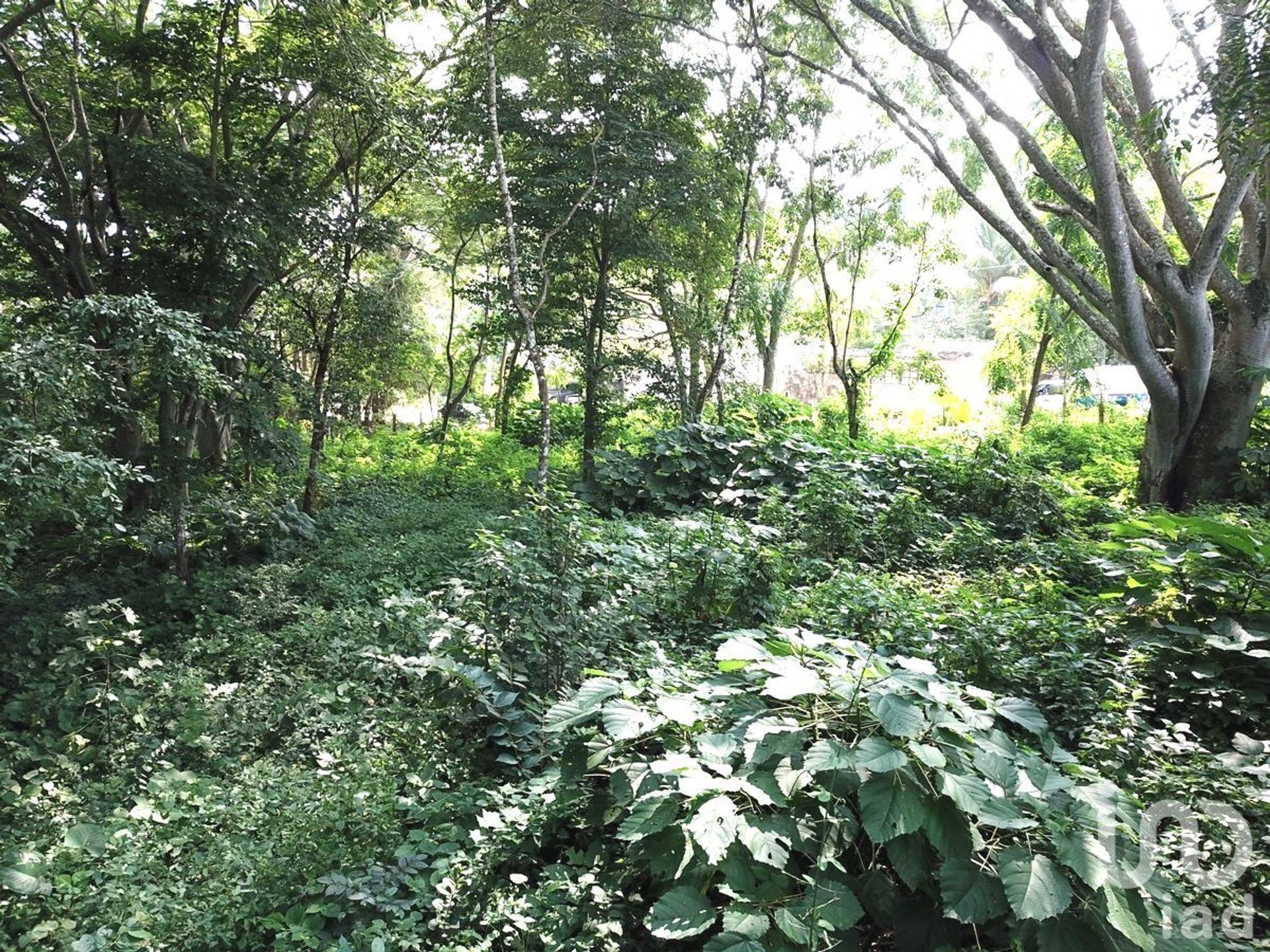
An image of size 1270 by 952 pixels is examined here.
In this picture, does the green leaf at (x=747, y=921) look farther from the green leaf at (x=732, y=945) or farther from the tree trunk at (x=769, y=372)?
the tree trunk at (x=769, y=372)

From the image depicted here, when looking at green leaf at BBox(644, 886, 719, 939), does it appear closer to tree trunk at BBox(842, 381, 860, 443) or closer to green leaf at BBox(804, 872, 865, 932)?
green leaf at BBox(804, 872, 865, 932)

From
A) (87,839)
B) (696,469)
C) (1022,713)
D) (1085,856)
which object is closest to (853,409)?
(696,469)

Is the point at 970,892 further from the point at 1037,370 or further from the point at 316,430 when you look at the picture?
the point at 1037,370

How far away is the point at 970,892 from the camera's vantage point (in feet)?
5.16

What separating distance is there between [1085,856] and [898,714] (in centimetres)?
47

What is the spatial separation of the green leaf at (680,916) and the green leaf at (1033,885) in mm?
689

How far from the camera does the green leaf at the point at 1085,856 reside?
148cm

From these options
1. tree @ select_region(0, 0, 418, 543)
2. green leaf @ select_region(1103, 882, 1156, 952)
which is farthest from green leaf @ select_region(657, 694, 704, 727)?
tree @ select_region(0, 0, 418, 543)

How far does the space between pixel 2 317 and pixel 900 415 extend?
56.7 feet

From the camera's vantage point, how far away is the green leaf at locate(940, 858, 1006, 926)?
5.08 feet

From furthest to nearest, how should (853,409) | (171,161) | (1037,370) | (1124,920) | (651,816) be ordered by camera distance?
(1037,370) < (853,409) < (171,161) < (651,816) < (1124,920)

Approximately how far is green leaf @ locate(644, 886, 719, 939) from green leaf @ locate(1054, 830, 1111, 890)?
83 centimetres

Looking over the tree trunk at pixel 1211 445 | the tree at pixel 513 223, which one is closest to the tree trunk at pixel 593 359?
the tree at pixel 513 223

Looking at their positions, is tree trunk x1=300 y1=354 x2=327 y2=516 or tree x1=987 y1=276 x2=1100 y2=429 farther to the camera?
tree x1=987 y1=276 x2=1100 y2=429
